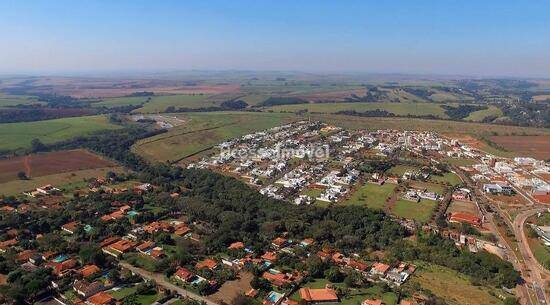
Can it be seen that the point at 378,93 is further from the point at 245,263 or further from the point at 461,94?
the point at 245,263

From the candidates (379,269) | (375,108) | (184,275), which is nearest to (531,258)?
(379,269)

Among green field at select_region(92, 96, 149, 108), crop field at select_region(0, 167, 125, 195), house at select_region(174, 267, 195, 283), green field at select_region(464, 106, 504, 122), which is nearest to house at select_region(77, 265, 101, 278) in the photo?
house at select_region(174, 267, 195, 283)

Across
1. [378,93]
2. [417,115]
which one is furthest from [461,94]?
[417,115]

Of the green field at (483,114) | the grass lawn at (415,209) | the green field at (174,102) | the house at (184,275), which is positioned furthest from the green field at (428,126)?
the house at (184,275)

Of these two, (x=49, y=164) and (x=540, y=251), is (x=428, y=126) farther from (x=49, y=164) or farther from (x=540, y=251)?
(x=49, y=164)

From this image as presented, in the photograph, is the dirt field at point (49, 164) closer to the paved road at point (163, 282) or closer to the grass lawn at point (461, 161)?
the paved road at point (163, 282)

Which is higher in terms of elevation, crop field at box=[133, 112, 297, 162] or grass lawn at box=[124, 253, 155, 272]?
crop field at box=[133, 112, 297, 162]

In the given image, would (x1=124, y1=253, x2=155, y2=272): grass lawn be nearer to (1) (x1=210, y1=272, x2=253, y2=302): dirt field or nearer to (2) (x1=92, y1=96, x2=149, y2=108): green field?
(1) (x1=210, y1=272, x2=253, y2=302): dirt field
